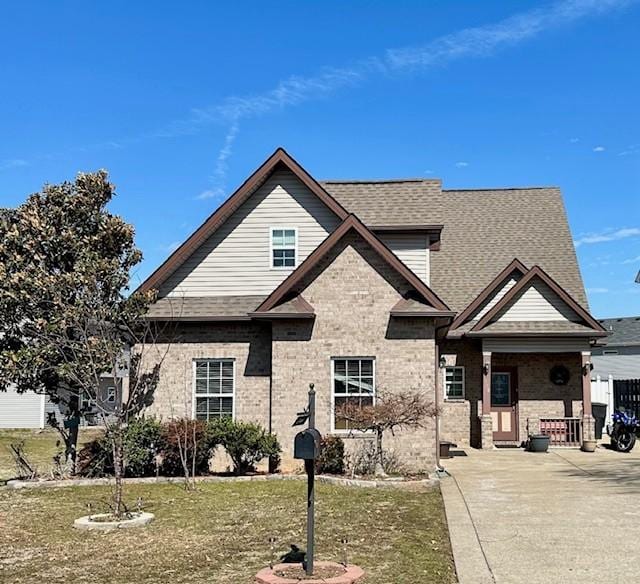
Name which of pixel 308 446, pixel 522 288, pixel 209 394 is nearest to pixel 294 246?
pixel 209 394

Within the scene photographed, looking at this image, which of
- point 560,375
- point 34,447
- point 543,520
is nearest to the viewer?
point 543,520

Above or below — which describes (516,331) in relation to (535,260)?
below

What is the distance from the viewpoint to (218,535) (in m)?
10.7

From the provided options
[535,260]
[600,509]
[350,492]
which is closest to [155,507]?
[350,492]

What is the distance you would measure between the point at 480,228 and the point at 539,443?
850 centimetres

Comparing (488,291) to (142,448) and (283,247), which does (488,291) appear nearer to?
(283,247)

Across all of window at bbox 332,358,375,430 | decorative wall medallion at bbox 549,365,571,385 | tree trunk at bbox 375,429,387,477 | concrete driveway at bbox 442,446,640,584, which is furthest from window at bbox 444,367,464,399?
tree trunk at bbox 375,429,387,477

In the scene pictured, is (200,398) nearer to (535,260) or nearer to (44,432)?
(535,260)

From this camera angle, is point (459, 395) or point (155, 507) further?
point (459, 395)

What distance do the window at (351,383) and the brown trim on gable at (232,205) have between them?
3745 mm

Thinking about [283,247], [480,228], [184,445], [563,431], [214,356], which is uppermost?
[480,228]

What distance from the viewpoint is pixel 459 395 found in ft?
81.5

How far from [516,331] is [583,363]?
2.30 meters

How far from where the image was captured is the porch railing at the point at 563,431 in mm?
23891
